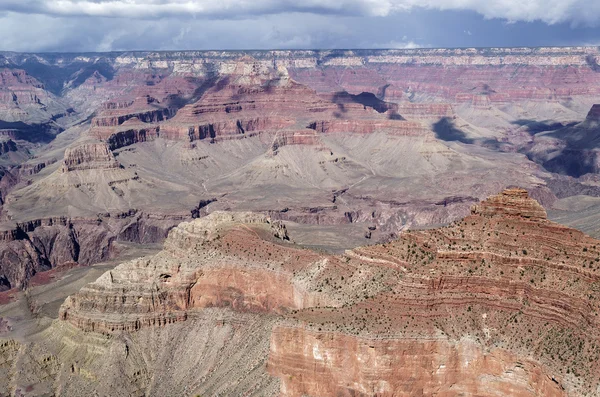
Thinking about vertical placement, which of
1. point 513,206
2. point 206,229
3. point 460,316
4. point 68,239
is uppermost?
point 513,206

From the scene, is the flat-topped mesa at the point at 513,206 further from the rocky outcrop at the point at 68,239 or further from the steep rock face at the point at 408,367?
the rocky outcrop at the point at 68,239

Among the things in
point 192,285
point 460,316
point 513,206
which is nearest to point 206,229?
point 192,285

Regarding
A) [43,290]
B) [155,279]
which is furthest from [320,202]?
[155,279]

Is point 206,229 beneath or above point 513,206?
beneath

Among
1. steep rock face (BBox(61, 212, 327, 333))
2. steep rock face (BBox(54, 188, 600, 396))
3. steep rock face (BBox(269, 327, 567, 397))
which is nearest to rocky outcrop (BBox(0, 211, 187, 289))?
steep rock face (BBox(61, 212, 327, 333))

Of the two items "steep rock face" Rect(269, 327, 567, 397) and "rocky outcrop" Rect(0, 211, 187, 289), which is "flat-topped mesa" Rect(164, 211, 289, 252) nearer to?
"steep rock face" Rect(269, 327, 567, 397)

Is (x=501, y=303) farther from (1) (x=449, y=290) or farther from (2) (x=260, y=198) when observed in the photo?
(2) (x=260, y=198)

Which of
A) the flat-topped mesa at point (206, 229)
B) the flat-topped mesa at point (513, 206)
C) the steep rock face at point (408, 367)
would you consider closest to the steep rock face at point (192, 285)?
the flat-topped mesa at point (206, 229)

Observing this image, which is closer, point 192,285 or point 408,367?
point 408,367

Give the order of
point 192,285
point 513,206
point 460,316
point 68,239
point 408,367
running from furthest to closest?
point 68,239, point 192,285, point 513,206, point 460,316, point 408,367

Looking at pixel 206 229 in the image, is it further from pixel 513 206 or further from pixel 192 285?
pixel 513 206
